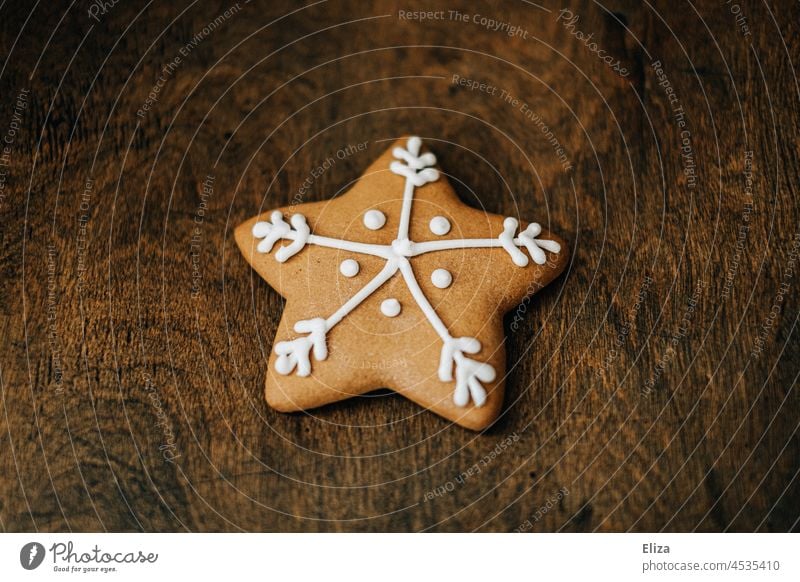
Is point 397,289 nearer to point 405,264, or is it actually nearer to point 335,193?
point 405,264

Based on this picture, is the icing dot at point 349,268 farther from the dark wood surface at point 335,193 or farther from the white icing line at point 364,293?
the dark wood surface at point 335,193

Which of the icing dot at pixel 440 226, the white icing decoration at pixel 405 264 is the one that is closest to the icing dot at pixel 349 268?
the white icing decoration at pixel 405 264

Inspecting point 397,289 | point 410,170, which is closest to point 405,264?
point 397,289

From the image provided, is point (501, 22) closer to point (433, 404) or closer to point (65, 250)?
point (433, 404)

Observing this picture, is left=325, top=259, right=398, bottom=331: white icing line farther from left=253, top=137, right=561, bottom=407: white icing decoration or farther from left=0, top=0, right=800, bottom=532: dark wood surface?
left=0, top=0, right=800, bottom=532: dark wood surface

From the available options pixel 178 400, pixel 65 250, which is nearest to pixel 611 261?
pixel 178 400

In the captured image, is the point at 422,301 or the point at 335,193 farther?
the point at 335,193

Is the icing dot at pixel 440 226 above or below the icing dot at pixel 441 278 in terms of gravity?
above

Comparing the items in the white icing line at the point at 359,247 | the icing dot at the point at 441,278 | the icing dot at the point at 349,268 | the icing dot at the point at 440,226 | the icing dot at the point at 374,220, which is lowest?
the icing dot at the point at 441,278
